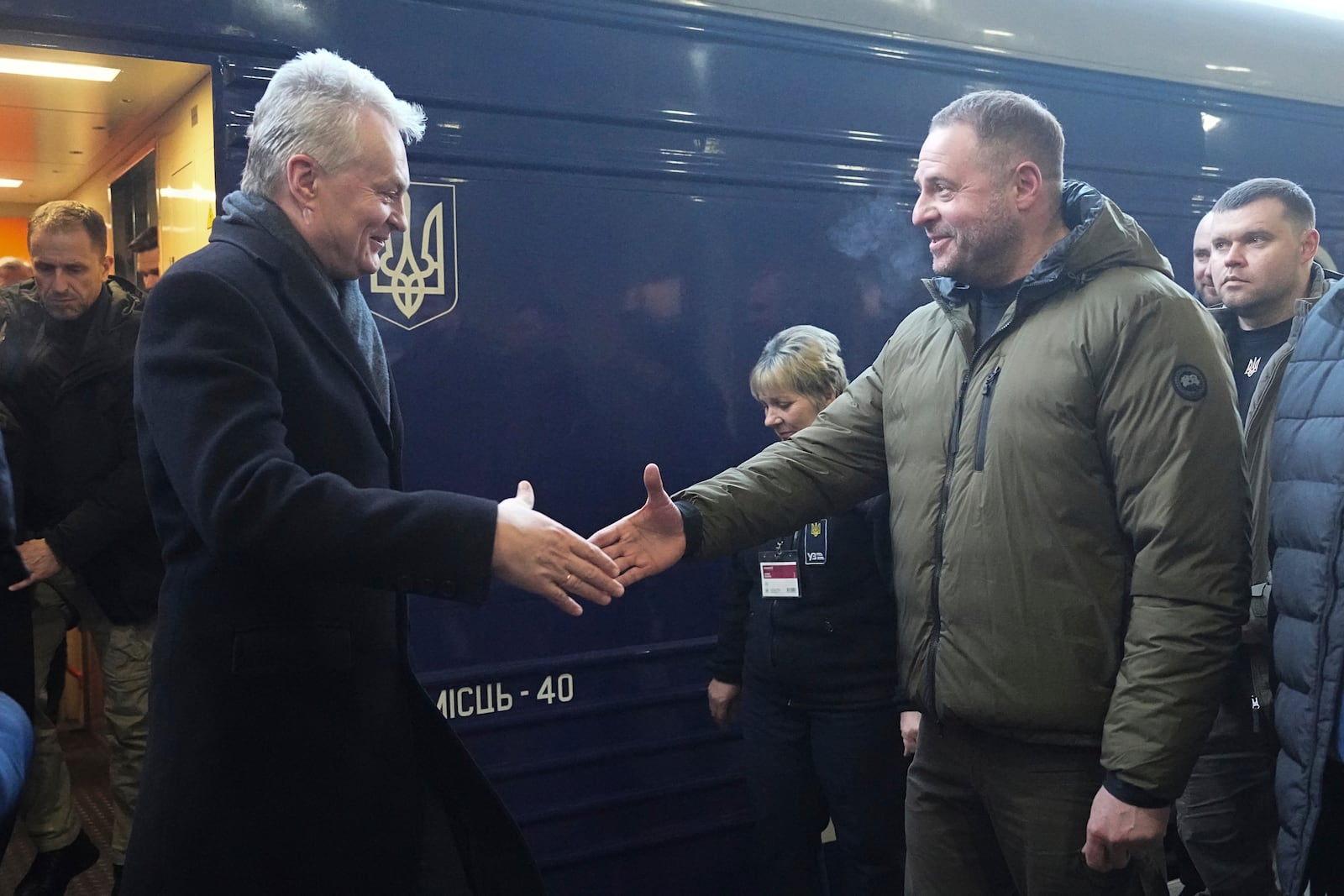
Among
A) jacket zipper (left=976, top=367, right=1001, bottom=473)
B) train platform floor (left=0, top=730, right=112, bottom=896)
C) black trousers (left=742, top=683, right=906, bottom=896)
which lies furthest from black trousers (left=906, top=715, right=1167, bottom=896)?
train platform floor (left=0, top=730, right=112, bottom=896)

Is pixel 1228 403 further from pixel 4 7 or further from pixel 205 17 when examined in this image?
pixel 4 7

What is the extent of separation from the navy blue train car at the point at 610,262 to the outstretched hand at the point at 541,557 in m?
1.14

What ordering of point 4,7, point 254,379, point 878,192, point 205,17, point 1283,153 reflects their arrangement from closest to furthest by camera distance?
point 254,379 → point 4,7 → point 205,17 → point 878,192 → point 1283,153

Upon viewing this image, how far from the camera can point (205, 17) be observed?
2496 mm

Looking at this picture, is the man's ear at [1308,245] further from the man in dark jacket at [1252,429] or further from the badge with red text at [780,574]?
the badge with red text at [780,574]

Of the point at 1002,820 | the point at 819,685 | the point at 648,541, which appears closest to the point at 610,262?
the point at 648,541

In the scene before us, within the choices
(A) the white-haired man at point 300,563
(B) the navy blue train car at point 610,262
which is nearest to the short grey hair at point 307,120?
(A) the white-haired man at point 300,563

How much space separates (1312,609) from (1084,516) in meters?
0.37

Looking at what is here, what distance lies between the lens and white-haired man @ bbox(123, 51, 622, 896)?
58.1 inches

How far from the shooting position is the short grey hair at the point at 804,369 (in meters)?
2.83

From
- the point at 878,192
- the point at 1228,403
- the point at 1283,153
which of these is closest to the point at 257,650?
the point at 1228,403

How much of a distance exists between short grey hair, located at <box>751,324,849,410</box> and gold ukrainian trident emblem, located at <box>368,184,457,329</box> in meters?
0.76

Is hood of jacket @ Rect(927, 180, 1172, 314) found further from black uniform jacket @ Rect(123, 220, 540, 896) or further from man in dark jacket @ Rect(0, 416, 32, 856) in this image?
man in dark jacket @ Rect(0, 416, 32, 856)

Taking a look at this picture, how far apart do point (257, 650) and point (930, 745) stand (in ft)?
3.77
